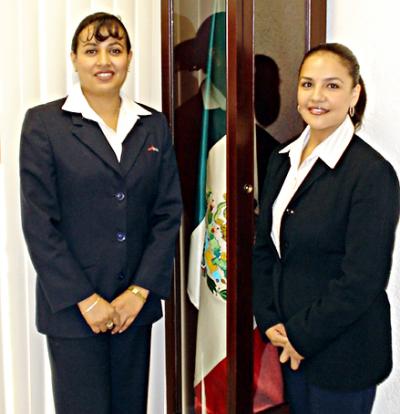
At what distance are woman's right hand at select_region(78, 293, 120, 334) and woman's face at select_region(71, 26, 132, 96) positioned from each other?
57 cm

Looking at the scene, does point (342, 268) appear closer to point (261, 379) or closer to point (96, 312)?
point (261, 379)

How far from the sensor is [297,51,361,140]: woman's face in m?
1.43

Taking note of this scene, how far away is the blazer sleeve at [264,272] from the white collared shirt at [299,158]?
25mm

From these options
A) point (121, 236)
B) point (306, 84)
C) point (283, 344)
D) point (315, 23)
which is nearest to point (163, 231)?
point (121, 236)

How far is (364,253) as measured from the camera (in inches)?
52.9

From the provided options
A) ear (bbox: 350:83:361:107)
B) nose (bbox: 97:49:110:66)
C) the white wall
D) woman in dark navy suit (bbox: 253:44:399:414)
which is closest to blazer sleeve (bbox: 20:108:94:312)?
nose (bbox: 97:49:110:66)

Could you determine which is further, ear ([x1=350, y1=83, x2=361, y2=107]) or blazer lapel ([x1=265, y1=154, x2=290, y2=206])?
blazer lapel ([x1=265, y1=154, x2=290, y2=206])

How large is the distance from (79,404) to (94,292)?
0.32 metres

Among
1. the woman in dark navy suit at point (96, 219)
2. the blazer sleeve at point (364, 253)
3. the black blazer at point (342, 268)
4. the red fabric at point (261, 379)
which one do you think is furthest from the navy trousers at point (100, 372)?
the blazer sleeve at point (364, 253)

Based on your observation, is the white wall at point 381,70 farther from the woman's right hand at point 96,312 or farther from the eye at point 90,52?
the woman's right hand at point 96,312

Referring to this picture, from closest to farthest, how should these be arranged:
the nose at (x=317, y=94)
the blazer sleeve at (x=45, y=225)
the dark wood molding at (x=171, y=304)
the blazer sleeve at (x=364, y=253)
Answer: the blazer sleeve at (x=364, y=253) < the nose at (x=317, y=94) < the blazer sleeve at (x=45, y=225) < the dark wood molding at (x=171, y=304)

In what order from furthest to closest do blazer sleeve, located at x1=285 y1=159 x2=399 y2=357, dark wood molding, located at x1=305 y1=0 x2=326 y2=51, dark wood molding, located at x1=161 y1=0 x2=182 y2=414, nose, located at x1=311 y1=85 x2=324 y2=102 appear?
dark wood molding, located at x1=161 y1=0 x2=182 y2=414 < dark wood molding, located at x1=305 y1=0 x2=326 y2=51 < nose, located at x1=311 y1=85 x2=324 y2=102 < blazer sleeve, located at x1=285 y1=159 x2=399 y2=357

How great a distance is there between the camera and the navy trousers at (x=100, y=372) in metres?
1.63

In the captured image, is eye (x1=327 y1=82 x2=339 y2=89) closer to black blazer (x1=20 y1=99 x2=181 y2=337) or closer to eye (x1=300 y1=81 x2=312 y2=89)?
eye (x1=300 y1=81 x2=312 y2=89)
